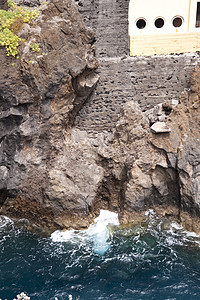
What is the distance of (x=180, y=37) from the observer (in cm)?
1394

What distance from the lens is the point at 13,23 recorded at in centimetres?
1242

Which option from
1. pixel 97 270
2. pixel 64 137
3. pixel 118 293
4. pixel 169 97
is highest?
pixel 169 97

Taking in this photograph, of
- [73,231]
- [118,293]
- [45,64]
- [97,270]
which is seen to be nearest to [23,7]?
[45,64]

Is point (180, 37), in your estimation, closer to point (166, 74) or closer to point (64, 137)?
point (166, 74)

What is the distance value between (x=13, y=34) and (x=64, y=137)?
519 cm

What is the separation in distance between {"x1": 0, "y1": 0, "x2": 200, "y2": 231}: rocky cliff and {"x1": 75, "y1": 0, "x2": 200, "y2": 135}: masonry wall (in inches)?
2.0

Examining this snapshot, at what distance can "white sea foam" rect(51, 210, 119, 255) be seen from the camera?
11.2 meters

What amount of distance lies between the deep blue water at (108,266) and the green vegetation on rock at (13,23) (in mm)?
8294

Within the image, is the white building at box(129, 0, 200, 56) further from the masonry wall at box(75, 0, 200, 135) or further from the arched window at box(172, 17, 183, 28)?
the masonry wall at box(75, 0, 200, 135)

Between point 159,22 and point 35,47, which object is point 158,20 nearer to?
point 159,22

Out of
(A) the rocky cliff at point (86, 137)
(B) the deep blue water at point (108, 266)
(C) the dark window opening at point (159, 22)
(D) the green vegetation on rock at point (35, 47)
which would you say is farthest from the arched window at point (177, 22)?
(B) the deep blue water at point (108, 266)

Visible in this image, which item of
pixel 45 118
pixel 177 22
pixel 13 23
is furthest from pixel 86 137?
pixel 177 22

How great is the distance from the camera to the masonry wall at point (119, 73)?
13.5 metres

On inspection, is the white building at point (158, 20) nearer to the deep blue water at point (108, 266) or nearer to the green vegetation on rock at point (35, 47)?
the green vegetation on rock at point (35, 47)
